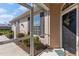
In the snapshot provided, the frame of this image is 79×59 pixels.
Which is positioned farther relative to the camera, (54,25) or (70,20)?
(54,25)

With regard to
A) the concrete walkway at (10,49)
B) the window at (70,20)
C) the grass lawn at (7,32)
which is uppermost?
the window at (70,20)

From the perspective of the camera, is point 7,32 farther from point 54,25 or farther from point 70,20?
point 54,25

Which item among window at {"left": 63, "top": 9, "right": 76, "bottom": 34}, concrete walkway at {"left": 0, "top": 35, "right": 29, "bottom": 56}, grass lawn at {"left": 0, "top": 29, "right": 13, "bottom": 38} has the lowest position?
concrete walkway at {"left": 0, "top": 35, "right": 29, "bottom": 56}

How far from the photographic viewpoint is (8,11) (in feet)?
15.2

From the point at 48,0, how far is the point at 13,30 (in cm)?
202

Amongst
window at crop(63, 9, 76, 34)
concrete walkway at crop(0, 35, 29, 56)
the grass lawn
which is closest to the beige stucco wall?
window at crop(63, 9, 76, 34)

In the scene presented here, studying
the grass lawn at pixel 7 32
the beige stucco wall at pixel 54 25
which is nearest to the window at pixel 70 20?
the beige stucco wall at pixel 54 25

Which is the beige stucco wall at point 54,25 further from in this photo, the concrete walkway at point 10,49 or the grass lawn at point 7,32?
the grass lawn at point 7,32

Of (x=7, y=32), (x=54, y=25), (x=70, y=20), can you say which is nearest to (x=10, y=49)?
(x=7, y=32)

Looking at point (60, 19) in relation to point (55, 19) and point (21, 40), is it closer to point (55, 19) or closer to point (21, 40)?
point (55, 19)

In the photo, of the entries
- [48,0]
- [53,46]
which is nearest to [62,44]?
[53,46]

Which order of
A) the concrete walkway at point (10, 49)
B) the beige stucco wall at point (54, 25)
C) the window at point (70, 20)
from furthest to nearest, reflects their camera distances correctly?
the beige stucco wall at point (54, 25) < the window at point (70, 20) < the concrete walkway at point (10, 49)

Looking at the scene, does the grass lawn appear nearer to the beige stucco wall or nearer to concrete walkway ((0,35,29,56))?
concrete walkway ((0,35,29,56))

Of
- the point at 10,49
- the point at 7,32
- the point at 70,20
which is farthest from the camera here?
the point at 70,20
